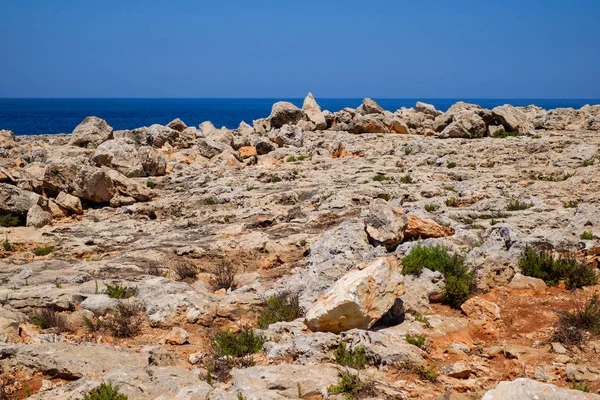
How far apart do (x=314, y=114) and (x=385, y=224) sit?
97.0ft

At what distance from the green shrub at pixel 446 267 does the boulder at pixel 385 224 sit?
810mm

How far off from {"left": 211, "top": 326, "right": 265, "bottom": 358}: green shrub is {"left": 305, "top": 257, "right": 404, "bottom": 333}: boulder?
2.55 ft

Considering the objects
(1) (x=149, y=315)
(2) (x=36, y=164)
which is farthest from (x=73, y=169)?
(1) (x=149, y=315)

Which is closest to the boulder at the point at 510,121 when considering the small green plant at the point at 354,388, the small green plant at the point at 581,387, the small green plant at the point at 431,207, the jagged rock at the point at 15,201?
the small green plant at the point at 431,207

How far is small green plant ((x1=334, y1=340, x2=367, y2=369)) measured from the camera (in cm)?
630

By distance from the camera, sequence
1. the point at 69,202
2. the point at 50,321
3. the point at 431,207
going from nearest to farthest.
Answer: the point at 50,321 < the point at 431,207 < the point at 69,202

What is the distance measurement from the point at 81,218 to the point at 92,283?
26.2ft

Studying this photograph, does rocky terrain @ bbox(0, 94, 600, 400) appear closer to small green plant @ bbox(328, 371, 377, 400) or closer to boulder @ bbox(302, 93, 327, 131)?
small green plant @ bbox(328, 371, 377, 400)

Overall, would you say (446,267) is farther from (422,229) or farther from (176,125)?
(176,125)

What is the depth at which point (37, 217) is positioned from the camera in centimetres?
1553

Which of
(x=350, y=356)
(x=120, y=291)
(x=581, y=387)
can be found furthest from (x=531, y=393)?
(x=120, y=291)

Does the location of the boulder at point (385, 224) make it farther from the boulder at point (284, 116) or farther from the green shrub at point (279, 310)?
the boulder at point (284, 116)

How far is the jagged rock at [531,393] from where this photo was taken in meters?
4.75

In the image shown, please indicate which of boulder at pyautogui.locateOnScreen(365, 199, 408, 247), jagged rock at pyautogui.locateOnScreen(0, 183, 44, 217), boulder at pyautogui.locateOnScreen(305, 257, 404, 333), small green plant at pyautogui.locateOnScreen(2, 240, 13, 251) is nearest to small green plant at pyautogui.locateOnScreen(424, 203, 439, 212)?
boulder at pyautogui.locateOnScreen(365, 199, 408, 247)
